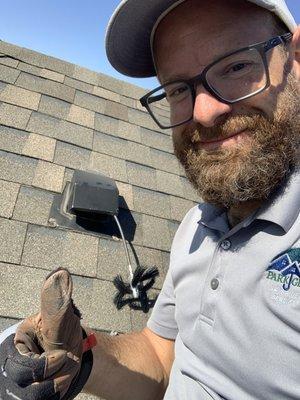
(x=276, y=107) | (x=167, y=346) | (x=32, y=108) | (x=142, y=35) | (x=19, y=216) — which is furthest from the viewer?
(x=32, y=108)

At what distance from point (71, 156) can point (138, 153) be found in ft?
2.39

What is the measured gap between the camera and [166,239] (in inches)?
107

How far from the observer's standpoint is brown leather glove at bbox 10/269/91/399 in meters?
1.13

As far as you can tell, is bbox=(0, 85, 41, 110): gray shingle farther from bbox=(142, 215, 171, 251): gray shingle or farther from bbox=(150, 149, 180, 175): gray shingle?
bbox=(142, 215, 171, 251): gray shingle

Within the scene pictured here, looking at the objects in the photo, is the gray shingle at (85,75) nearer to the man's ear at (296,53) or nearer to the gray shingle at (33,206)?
the gray shingle at (33,206)

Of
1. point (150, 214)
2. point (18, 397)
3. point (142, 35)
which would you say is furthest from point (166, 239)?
point (18, 397)

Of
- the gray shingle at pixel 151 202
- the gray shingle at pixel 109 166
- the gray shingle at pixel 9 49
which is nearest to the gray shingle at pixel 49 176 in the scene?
the gray shingle at pixel 109 166

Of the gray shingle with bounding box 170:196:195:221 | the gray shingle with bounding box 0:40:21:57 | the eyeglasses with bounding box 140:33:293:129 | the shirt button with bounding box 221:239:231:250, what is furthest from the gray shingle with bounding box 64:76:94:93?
the shirt button with bounding box 221:239:231:250

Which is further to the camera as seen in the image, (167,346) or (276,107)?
(167,346)

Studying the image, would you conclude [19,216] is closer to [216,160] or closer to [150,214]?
[150,214]

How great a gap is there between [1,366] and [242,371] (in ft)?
2.63

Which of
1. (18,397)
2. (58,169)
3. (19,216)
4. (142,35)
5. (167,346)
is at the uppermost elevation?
(142,35)

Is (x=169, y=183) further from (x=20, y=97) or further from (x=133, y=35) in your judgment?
(x=133, y=35)

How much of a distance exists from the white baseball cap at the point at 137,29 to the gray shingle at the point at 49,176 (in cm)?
111
